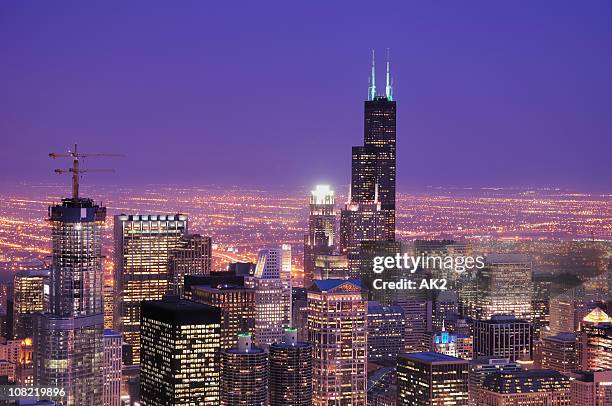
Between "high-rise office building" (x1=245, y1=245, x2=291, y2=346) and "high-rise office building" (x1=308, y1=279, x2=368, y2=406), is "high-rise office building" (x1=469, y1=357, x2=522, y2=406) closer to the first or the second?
"high-rise office building" (x1=308, y1=279, x2=368, y2=406)

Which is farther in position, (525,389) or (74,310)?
(525,389)

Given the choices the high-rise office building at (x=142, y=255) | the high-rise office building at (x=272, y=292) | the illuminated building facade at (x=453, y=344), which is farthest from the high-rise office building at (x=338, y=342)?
the high-rise office building at (x=142, y=255)

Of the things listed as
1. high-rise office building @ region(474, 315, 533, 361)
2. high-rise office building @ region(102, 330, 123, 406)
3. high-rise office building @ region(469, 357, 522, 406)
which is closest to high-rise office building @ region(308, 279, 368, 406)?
high-rise office building @ region(469, 357, 522, 406)

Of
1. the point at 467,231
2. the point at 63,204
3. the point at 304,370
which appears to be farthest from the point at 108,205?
the point at 467,231

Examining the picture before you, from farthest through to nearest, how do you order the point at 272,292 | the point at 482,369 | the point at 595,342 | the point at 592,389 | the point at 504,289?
the point at 504,289, the point at 595,342, the point at 272,292, the point at 482,369, the point at 592,389

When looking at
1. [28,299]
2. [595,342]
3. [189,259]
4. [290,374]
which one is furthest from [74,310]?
[595,342]

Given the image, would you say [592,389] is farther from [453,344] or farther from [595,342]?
[453,344]

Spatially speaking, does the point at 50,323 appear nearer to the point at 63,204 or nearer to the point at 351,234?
the point at 63,204
